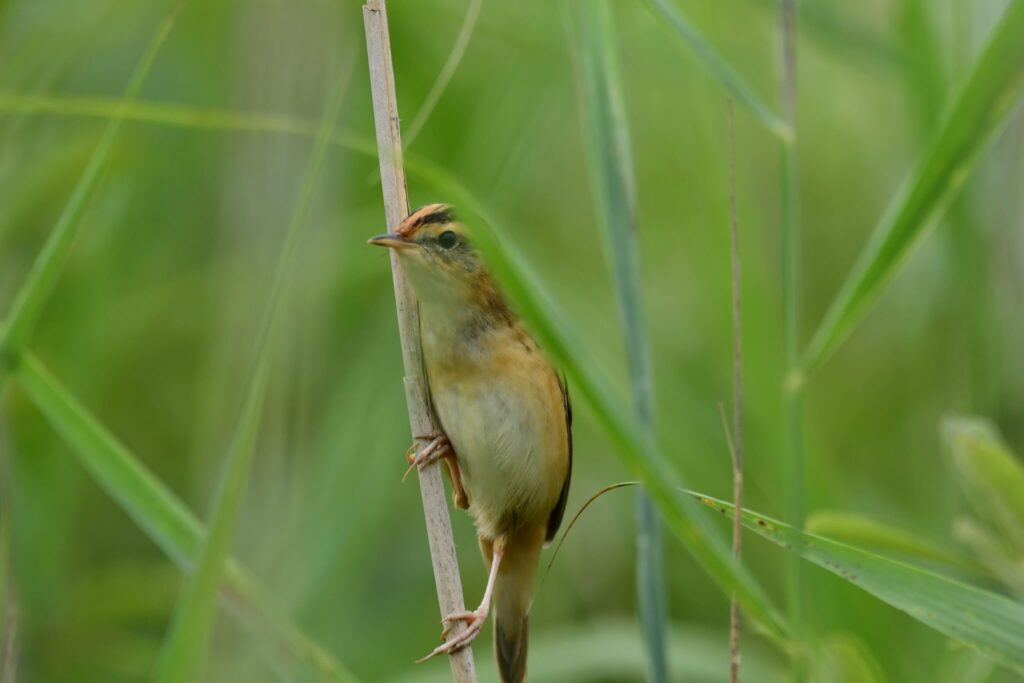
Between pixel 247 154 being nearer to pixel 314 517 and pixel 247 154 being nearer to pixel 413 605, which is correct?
pixel 314 517

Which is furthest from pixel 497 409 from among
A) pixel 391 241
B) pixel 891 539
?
pixel 891 539

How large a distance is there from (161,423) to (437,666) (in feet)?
3.62

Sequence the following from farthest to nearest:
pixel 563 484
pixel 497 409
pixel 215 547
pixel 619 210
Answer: pixel 563 484
pixel 497 409
pixel 619 210
pixel 215 547

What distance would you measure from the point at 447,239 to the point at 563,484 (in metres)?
0.63

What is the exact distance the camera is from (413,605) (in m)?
3.02

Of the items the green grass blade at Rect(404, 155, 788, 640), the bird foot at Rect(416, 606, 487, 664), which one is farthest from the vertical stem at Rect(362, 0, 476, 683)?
the green grass blade at Rect(404, 155, 788, 640)

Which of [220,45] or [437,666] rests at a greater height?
[220,45]

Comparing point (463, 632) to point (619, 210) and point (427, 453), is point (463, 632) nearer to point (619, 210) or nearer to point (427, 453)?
point (427, 453)

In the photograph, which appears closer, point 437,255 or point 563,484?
point 437,255

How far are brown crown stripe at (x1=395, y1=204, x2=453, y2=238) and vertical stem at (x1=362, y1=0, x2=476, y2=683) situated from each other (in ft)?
0.10

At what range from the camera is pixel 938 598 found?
4.44 feet

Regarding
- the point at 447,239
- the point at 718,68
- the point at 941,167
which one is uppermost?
the point at 718,68

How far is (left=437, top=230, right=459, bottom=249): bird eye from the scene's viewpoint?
1994 mm

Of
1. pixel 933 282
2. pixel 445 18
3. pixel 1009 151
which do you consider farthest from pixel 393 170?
pixel 933 282
